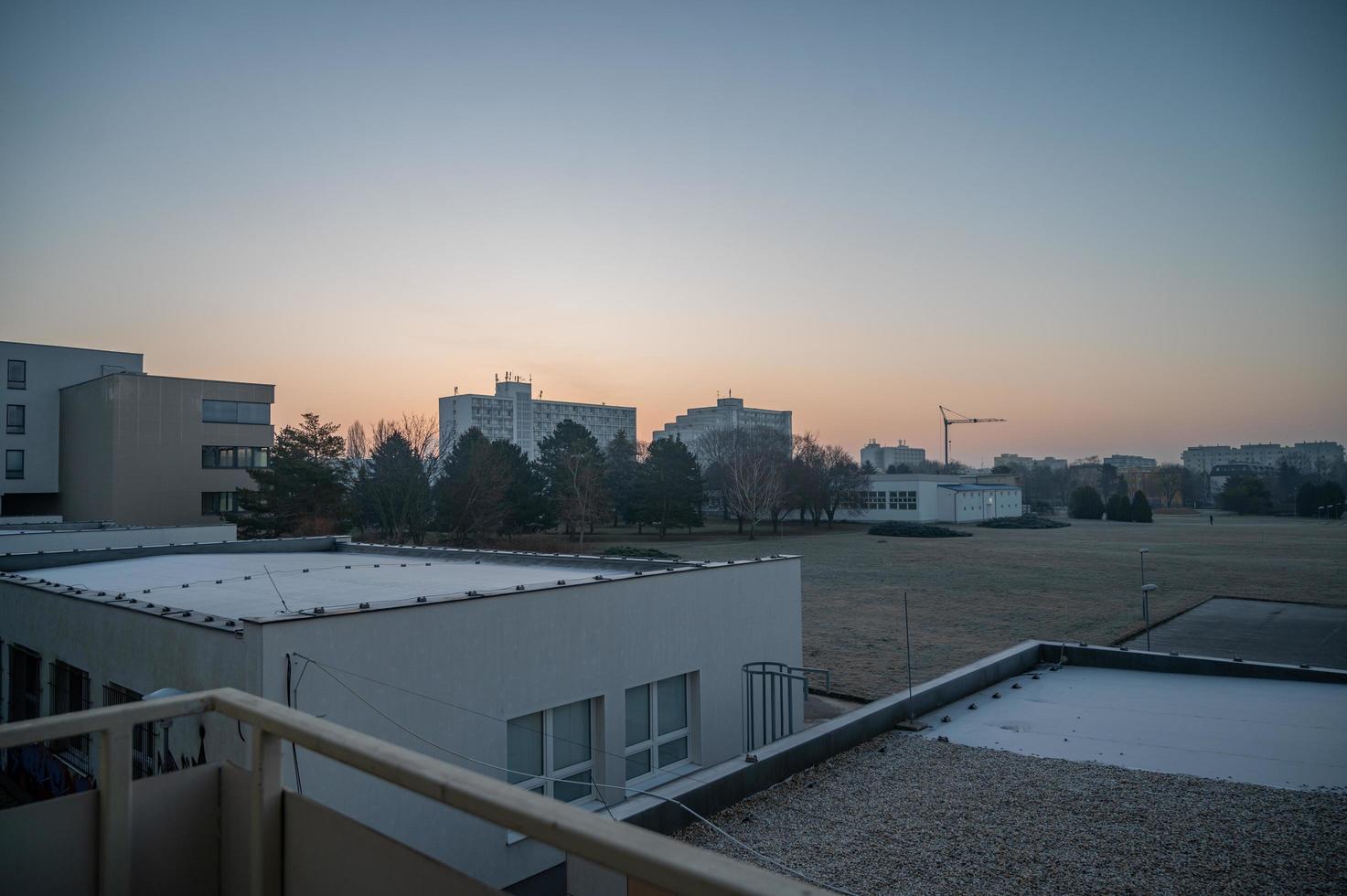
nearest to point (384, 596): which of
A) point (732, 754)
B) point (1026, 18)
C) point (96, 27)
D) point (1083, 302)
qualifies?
point (732, 754)

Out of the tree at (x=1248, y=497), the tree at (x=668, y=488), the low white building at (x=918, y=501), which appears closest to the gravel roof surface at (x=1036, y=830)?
the tree at (x=668, y=488)

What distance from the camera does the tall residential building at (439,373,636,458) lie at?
128m

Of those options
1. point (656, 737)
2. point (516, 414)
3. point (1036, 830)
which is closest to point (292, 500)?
point (656, 737)

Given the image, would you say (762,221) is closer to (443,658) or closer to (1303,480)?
(443,658)

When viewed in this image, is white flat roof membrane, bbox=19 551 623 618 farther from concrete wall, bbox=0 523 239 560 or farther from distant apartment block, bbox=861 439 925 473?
distant apartment block, bbox=861 439 925 473

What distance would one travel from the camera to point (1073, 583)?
31.2 m

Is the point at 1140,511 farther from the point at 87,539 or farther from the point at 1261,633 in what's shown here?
the point at 87,539

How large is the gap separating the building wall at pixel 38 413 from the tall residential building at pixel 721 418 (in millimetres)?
112184

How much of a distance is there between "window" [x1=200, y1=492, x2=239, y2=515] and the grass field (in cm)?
2150

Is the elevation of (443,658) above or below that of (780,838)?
above

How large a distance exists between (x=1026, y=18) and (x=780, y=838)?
2144cm

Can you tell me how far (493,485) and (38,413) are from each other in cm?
2683

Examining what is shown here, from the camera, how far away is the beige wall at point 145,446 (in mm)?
39656

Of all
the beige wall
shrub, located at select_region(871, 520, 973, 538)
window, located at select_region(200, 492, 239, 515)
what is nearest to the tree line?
window, located at select_region(200, 492, 239, 515)
